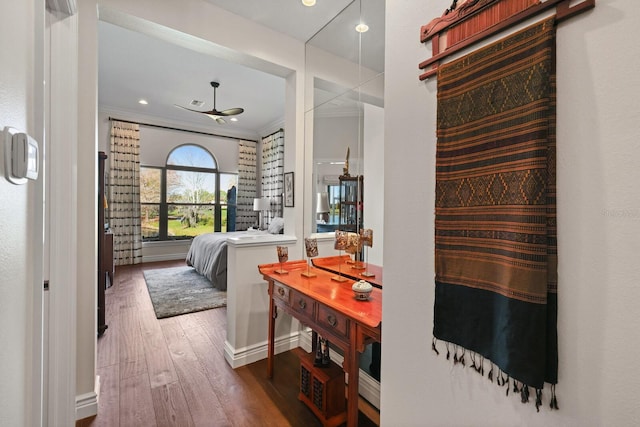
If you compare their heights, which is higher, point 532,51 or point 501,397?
point 532,51

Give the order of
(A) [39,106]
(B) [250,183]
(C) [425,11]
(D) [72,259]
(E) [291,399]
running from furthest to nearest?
(B) [250,183] < (E) [291,399] < (D) [72,259] < (C) [425,11] < (A) [39,106]

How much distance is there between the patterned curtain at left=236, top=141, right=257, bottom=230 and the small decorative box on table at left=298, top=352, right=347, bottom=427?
18.3ft

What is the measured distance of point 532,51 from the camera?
70cm

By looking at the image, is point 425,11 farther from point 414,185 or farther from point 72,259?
point 72,259

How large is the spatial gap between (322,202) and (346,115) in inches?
29.5

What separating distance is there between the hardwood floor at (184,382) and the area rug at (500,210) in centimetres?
134

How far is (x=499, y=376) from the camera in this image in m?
0.78

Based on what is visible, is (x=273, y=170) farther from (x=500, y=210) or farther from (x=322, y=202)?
(x=500, y=210)

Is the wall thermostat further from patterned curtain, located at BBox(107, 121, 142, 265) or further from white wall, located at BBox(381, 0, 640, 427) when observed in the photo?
patterned curtain, located at BBox(107, 121, 142, 265)

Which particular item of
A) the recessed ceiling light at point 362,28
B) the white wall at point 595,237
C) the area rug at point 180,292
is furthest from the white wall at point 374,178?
the area rug at point 180,292

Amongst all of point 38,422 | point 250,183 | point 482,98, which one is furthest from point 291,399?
point 250,183

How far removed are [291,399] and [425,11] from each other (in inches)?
87.8

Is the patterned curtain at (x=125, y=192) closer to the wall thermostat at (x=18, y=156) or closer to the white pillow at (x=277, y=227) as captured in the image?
the white pillow at (x=277, y=227)

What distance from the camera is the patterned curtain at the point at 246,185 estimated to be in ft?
23.0
